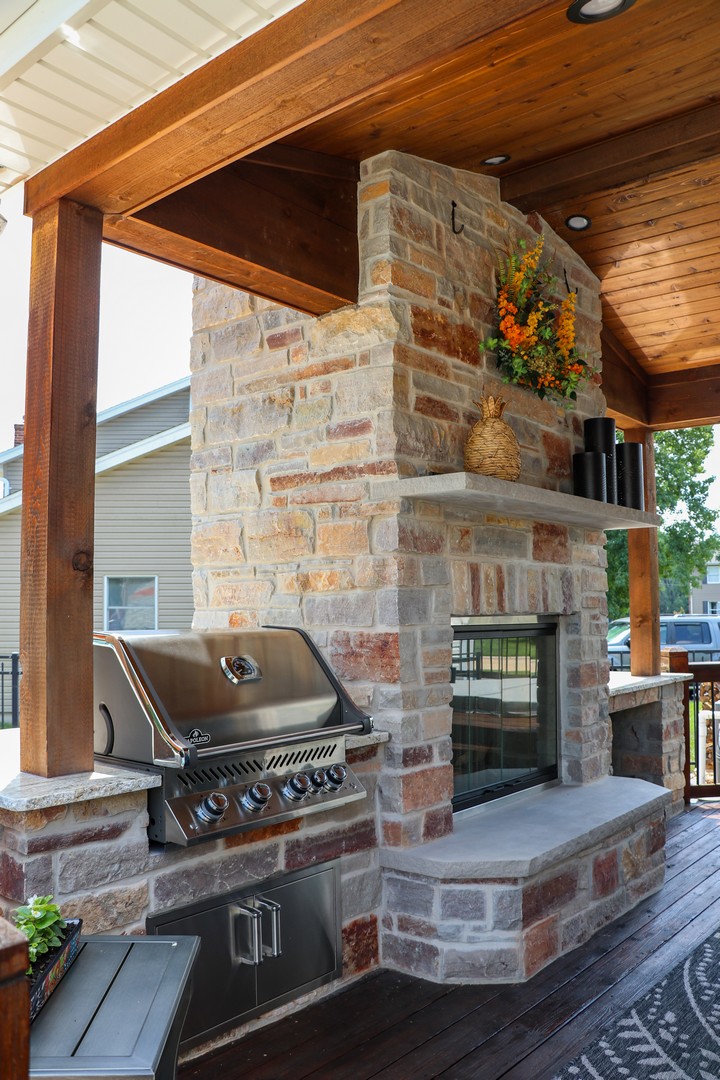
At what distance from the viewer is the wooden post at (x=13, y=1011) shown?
947 mm

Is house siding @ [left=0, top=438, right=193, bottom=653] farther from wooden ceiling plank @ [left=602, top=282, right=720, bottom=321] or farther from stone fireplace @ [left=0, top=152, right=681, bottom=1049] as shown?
stone fireplace @ [left=0, top=152, right=681, bottom=1049]

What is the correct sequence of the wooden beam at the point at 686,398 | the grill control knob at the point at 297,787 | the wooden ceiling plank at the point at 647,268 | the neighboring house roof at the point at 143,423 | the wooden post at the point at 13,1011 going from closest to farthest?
the wooden post at the point at 13,1011, the grill control knob at the point at 297,787, the wooden ceiling plank at the point at 647,268, the wooden beam at the point at 686,398, the neighboring house roof at the point at 143,423

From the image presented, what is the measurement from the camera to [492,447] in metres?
3.48

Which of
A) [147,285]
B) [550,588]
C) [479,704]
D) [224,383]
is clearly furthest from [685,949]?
[147,285]

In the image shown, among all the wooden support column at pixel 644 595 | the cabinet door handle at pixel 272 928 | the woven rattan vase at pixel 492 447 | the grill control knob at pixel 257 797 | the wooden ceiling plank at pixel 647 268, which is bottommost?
the cabinet door handle at pixel 272 928

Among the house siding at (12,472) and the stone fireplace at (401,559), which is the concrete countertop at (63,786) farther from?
the house siding at (12,472)

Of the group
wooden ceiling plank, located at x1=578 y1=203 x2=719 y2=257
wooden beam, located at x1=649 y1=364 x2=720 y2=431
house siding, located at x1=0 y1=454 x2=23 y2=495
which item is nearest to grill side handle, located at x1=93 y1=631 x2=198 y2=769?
wooden ceiling plank, located at x1=578 y1=203 x2=719 y2=257

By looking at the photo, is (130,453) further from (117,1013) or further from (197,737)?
(117,1013)

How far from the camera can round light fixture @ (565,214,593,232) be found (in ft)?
14.6

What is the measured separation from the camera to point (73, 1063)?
146cm

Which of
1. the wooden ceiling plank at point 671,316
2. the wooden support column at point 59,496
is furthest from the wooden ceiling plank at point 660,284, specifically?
the wooden support column at point 59,496

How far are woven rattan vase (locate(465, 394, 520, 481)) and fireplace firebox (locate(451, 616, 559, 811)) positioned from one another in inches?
26.3

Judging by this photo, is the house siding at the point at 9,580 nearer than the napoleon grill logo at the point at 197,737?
No

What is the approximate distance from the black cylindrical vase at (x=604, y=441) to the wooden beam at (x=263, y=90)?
103 inches
